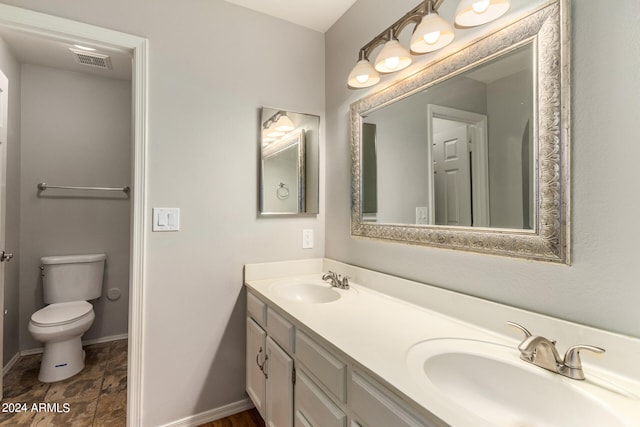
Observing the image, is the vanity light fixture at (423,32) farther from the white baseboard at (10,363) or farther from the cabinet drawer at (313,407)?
the white baseboard at (10,363)

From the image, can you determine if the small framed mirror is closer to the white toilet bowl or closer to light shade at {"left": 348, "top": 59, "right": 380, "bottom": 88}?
light shade at {"left": 348, "top": 59, "right": 380, "bottom": 88}

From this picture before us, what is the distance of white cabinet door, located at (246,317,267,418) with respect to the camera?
4.98 ft

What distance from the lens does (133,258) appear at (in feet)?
5.03

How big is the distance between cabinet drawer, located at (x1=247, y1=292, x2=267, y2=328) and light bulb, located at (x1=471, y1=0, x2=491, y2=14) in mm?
1443

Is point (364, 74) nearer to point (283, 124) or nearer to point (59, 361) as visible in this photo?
point (283, 124)

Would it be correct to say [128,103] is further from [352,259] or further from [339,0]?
[352,259]

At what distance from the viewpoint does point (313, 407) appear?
1075mm

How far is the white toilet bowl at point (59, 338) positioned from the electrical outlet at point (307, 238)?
1726mm

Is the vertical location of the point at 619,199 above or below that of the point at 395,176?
below

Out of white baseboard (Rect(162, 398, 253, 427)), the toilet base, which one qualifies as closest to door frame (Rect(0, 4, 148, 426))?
white baseboard (Rect(162, 398, 253, 427))

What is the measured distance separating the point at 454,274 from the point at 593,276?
440 millimetres

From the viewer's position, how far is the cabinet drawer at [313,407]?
3.14 feet

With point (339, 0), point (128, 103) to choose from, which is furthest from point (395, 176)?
point (128, 103)

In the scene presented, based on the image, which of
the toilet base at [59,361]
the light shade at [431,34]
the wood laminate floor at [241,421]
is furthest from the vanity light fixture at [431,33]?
the toilet base at [59,361]
